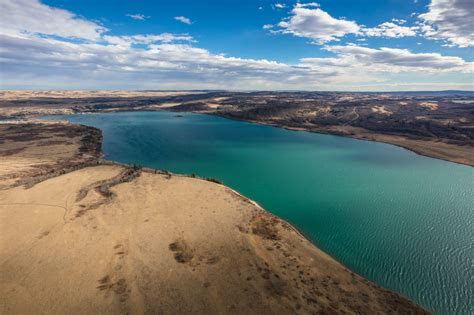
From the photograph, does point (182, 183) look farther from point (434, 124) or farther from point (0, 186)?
point (434, 124)

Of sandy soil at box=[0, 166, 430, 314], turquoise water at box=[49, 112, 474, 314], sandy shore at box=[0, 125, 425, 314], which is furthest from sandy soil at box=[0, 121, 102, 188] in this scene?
sandy soil at box=[0, 166, 430, 314]

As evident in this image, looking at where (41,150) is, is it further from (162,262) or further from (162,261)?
(162,262)

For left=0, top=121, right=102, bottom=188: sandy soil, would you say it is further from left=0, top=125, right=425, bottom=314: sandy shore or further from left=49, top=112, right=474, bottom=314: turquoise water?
left=0, top=125, right=425, bottom=314: sandy shore

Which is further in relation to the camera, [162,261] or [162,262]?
[162,261]

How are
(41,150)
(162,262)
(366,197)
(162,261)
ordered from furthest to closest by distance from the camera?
1. (41,150)
2. (366,197)
3. (162,261)
4. (162,262)

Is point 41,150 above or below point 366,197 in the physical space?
above

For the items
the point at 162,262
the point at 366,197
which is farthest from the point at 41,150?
the point at 366,197

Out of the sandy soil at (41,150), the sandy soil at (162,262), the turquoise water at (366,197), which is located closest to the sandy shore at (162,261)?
the sandy soil at (162,262)
